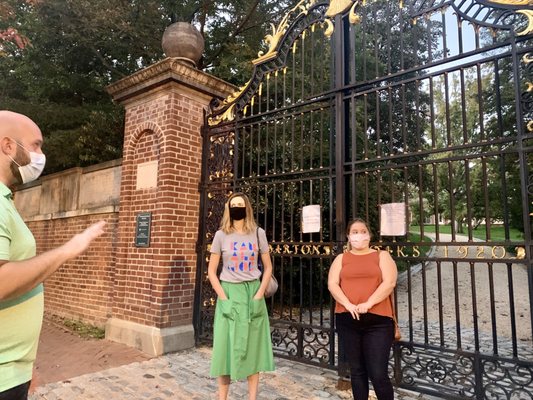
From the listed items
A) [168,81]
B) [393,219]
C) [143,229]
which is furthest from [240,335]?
[168,81]

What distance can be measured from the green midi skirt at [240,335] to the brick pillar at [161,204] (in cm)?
209

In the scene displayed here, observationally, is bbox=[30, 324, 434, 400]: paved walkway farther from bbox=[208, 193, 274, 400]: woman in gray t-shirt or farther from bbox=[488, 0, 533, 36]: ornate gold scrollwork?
bbox=[488, 0, 533, 36]: ornate gold scrollwork

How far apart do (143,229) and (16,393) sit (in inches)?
162

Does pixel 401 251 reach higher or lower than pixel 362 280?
higher

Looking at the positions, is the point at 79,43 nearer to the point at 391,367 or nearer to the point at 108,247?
the point at 108,247

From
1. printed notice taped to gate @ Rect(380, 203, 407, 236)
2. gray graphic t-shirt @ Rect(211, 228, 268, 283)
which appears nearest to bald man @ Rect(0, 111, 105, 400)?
gray graphic t-shirt @ Rect(211, 228, 268, 283)

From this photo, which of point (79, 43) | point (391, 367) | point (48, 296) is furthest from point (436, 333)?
point (79, 43)

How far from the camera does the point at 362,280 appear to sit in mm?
2996

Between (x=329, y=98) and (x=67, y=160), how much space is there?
7.25m

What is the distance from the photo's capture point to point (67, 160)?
9.33 meters

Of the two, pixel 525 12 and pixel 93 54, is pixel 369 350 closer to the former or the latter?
pixel 525 12

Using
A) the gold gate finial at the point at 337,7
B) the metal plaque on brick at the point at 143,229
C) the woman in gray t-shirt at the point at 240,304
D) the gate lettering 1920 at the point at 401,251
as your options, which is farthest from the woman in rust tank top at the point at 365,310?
the metal plaque on brick at the point at 143,229

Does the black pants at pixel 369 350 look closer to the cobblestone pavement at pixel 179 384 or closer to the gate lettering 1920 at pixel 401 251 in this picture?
the cobblestone pavement at pixel 179 384

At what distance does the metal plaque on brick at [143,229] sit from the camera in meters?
5.43
